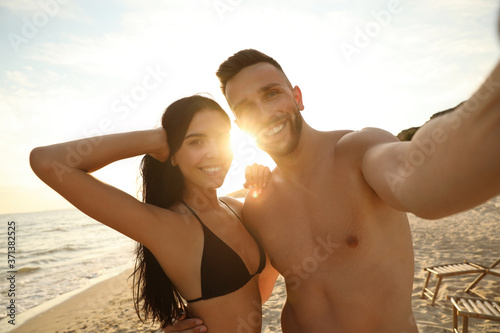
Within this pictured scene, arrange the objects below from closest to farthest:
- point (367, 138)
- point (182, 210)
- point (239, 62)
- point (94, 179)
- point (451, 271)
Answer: point (94, 179), point (367, 138), point (182, 210), point (239, 62), point (451, 271)

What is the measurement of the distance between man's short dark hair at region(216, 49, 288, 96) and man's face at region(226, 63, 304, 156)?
14 centimetres

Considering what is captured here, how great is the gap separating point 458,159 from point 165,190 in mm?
2308

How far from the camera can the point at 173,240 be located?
2.14 meters

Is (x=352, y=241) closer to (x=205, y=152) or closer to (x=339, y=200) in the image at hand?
(x=339, y=200)

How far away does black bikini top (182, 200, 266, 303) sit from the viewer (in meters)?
2.14


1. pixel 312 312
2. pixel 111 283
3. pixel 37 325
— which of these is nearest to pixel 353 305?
pixel 312 312

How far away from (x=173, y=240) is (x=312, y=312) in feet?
3.84

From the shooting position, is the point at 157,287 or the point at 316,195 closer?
the point at 316,195

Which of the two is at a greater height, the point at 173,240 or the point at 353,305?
the point at 173,240

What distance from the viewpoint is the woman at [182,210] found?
1820mm

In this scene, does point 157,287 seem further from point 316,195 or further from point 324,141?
point 324,141

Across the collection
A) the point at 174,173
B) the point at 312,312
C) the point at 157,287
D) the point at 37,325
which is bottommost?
the point at 37,325

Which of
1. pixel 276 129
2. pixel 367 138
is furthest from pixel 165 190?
pixel 367 138

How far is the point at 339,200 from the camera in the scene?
217 cm
